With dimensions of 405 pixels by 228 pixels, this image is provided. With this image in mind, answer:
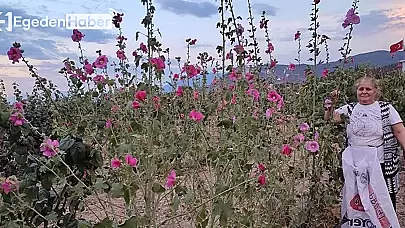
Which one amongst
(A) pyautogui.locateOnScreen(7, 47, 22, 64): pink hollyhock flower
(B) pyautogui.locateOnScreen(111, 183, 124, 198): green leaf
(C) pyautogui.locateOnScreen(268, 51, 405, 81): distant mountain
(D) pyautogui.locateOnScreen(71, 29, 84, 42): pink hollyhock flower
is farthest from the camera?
(C) pyautogui.locateOnScreen(268, 51, 405, 81): distant mountain

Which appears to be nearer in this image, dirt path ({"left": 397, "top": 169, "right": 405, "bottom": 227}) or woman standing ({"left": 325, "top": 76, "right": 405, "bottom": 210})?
→ woman standing ({"left": 325, "top": 76, "right": 405, "bottom": 210})

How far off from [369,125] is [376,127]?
0.05 m

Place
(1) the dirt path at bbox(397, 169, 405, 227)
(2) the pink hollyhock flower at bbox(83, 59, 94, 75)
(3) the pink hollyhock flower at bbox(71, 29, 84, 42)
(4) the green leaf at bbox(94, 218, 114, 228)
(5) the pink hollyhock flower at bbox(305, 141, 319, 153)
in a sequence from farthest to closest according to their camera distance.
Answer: (1) the dirt path at bbox(397, 169, 405, 227) < (5) the pink hollyhock flower at bbox(305, 141, 319, 153) < (2) the pink hollyhock flower at bbox(83, 59, 94, 75) < (3) the pink hollyhock flower at bbox(71, 29, 84, 42) < (4) the green leaf at bbox(94, 218, 114, 228)

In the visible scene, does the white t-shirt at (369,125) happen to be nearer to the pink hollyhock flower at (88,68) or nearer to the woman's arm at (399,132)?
the woman's arm at (399,132)

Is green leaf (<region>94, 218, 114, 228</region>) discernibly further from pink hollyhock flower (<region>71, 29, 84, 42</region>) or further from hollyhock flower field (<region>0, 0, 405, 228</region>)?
pink hollyhock flower (<region>71, 29, 84, 42</region>)

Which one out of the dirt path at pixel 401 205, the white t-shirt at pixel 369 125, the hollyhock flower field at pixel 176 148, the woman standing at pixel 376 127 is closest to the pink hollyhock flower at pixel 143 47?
the hollyhock flower field at pixel 176 148

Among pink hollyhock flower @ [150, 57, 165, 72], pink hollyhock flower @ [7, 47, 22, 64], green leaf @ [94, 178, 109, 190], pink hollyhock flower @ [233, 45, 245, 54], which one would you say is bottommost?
green leaf @ [94, 178, 109, 190]

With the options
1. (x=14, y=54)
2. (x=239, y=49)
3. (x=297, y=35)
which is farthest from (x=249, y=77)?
(x=14, y=54)

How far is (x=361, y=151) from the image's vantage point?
3.38m

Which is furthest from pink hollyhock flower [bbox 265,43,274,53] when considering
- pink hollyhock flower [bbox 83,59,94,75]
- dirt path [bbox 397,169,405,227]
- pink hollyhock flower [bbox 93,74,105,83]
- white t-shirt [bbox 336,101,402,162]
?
dirt path [bbox 397,169,405,227]

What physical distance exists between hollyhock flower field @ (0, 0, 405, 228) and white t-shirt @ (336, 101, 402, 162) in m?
0.13

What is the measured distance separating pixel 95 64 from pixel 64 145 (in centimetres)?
100

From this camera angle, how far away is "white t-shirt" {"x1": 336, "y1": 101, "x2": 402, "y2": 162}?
11.0ft

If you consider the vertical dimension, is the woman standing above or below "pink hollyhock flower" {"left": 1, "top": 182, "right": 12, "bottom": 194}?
above
